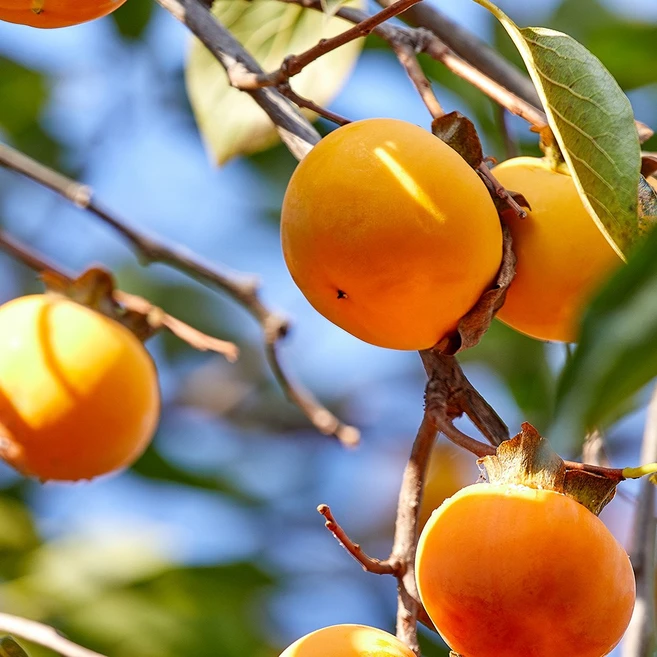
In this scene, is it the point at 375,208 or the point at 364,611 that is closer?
the point at 375,208

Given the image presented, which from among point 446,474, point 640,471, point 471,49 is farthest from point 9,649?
point 446,474

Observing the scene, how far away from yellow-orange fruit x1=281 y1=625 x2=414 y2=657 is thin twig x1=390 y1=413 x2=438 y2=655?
5 centimetres

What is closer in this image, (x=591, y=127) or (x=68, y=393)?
(x=591, y=127)

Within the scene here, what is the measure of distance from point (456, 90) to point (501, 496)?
5.33 feet

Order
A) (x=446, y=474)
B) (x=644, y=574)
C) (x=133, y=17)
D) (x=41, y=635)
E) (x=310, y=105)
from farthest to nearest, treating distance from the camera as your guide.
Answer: (x=446, y=474) → (x=133, y=17) → (x=644, y=574) → (x=41, y=635) → (x=310, y=105)

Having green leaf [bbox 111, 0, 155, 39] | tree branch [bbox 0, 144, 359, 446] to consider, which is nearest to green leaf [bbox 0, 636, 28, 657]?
tree branch [bbox 0, 144, 359, 446]

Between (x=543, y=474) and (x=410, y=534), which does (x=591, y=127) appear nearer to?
(x=543, y=474)

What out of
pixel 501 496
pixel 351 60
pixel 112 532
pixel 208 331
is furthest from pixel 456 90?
pixel 501 496

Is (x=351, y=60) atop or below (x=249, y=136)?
atop

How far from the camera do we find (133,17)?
2646 millimetres

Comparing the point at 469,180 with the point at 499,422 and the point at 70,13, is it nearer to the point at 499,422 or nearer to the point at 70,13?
the point at 499,422

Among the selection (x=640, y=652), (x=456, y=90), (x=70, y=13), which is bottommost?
(x=640, y=652)

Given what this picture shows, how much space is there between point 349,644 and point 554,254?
1.35 ft

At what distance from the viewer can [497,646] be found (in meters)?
0.89
